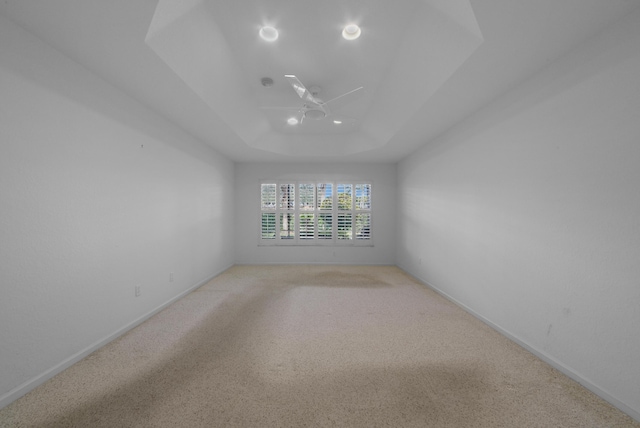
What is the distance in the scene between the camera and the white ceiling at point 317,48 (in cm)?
150

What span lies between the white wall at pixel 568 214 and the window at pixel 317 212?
2848mm

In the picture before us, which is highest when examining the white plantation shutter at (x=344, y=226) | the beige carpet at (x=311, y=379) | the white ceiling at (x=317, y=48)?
the white ceiling at (x=317, y=48)

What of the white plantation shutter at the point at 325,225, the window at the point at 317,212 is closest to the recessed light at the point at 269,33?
the window at the point at 317,212

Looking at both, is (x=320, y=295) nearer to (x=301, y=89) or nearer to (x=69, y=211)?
(x=301, y=89)

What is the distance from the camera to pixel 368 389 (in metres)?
1.57

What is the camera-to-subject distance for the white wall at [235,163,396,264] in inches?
216

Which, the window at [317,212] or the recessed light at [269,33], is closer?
the recessed light at [269,33]

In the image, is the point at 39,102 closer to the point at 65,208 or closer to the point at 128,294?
the point at 65,208

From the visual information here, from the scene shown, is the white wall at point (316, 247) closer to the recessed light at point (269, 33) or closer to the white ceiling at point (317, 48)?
the white ceiling at point (317, 48)

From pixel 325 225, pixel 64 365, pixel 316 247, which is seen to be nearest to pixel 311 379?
pixel 64 365

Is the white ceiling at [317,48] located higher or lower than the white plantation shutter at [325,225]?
higher

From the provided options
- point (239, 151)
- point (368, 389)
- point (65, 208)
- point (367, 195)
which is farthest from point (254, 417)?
point (367, 195)

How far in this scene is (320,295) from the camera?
11.3 ft

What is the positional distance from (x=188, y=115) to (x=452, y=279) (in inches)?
166
